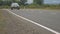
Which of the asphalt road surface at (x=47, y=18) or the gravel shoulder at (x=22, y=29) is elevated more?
the gravel shoulder at (x=22, y=29)

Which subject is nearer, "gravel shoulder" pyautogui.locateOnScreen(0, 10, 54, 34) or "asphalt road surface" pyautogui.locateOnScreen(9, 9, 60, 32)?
"gravel shoulder" pyautogui.locateOnScreen(0, 10, 54, 34)

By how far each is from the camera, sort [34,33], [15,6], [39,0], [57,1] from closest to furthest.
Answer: [34,33] < [15,6] < [57,1] < [39,0]

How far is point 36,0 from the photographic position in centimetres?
9350

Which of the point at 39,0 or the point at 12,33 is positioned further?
the point at 39,0

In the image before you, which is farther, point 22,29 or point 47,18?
point 47,18

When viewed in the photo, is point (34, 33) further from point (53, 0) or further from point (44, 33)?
point (53, 0)

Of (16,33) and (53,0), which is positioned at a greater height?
(16,33)

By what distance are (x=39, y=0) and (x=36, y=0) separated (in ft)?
4.15

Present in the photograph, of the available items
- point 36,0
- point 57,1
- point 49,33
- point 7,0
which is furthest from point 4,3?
point 49,33

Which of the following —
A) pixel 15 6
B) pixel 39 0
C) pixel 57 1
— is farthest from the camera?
pixel 39 0

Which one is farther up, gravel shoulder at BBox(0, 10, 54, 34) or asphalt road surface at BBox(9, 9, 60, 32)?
gravel shoulder at BBox(0, 10, 54, 34)

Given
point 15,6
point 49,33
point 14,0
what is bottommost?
point 14,0

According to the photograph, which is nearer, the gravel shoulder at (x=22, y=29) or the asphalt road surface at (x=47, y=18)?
the gravel shoulder at (x=22, y=29)

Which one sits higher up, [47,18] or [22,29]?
[22,29]
